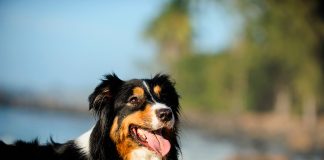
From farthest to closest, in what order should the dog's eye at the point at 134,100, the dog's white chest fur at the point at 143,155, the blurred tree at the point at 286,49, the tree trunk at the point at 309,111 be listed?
the blurred tree at the point at 286,49 < the tree trunk at the point at 309,111 < the dog's eye at the point at 134,100 < the dog's white chest fur at the point at 143,155

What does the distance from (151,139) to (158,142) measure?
0.28 ft

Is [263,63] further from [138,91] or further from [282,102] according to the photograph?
[138,91]

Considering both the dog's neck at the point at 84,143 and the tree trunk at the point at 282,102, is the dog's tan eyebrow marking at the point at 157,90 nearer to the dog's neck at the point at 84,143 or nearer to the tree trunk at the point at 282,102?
the dog's neck at the point at 84,143

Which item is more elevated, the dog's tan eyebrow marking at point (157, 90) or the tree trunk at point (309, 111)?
the tree trunk at point (309, 111)

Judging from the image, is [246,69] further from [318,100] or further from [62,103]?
[62,103]

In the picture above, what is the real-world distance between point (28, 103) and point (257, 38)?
2177 cm

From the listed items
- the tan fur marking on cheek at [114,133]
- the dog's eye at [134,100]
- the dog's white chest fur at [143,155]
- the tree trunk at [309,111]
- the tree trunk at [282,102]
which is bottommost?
the dog's white chest fur at [143,155]

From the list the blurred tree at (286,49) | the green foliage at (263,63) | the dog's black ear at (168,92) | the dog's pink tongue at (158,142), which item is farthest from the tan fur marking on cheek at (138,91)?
the green foliage at (263,63)

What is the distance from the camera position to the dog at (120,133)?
6555 millimetres

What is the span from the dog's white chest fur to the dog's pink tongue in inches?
2.7

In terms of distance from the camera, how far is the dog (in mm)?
6555

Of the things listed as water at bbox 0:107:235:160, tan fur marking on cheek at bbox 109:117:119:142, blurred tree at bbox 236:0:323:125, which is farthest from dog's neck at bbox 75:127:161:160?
blurred tree at bbox 236:0:323:125

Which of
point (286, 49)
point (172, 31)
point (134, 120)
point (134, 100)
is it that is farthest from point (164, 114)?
point (172, 31)

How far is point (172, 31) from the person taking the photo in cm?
5900
